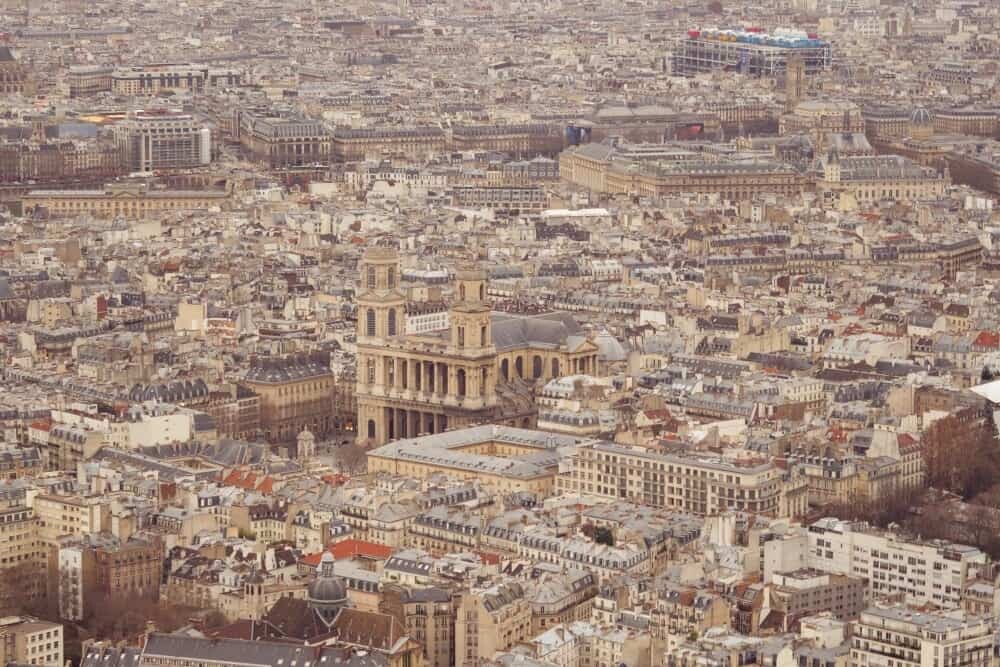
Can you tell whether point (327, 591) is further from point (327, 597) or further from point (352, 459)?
point (352, 459)

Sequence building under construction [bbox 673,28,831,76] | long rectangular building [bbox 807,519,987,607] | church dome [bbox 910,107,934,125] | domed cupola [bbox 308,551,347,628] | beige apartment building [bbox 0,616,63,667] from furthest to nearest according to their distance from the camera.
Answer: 1. building under construction [bbox 673,28,831,76]
2. church dome [bbox 910,107,934,125]
3. long rectangular building [bbox 807,519,987,607]
4. domed cupola [bbox 308,551,347,628]
5. beige apartment building [bbox 0,616,63,667]

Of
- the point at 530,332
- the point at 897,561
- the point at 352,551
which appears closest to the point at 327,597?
the point at 352,551

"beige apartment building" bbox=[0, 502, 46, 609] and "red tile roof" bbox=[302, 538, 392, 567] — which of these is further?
"red tile roof" bbox=[302, 538, 392, 567]

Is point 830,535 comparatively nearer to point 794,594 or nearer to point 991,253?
point 794,594

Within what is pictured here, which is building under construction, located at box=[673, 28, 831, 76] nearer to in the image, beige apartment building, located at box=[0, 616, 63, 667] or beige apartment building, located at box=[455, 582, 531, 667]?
beige apartment building, located at box=[455, 582, 531, 667]

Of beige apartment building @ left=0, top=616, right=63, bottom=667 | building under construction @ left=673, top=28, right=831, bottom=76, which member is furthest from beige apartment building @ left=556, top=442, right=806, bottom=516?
building under construction @ left=673, top=28, right=831, bottom=76

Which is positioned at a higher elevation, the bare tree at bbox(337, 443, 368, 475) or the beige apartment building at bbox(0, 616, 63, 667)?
the beige apartment building at bbox(0, 616, 63, 667)

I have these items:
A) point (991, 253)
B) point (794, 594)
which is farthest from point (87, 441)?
point (991, 253)
